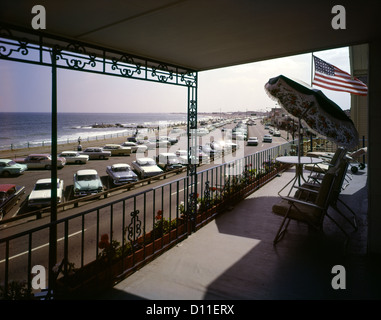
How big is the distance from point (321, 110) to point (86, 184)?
13.0m

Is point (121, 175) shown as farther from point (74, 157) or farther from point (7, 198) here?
point (74, 157)

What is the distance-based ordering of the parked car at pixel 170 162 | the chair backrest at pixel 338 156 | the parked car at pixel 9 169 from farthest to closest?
the parked car at pixel 170 162, the parked car at pixel 9 169, the chair backrest at pixel 338 156

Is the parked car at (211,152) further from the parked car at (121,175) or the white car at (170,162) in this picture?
the parked car at (121,175)

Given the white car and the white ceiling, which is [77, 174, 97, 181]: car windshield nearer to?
the white car

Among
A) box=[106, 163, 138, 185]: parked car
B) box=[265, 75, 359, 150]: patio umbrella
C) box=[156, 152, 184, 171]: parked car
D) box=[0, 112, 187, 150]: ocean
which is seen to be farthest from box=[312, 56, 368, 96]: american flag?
box=[0, 112, 187, 150]: ocean

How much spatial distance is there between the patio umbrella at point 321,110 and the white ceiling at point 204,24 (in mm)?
483

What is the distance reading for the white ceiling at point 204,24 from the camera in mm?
2246

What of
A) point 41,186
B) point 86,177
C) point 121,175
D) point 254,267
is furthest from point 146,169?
point 254,267

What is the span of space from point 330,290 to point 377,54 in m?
2.79

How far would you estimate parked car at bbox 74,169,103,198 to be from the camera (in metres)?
13.9

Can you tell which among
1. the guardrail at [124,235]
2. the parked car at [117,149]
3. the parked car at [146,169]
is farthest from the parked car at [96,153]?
the guardrail at [124,235]

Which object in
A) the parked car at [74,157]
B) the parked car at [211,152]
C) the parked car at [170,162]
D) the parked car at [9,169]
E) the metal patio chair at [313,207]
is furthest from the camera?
the parked car at [211,152]

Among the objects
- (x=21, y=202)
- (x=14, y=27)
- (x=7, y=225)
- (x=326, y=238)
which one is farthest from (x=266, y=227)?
(x=21, y=202)
